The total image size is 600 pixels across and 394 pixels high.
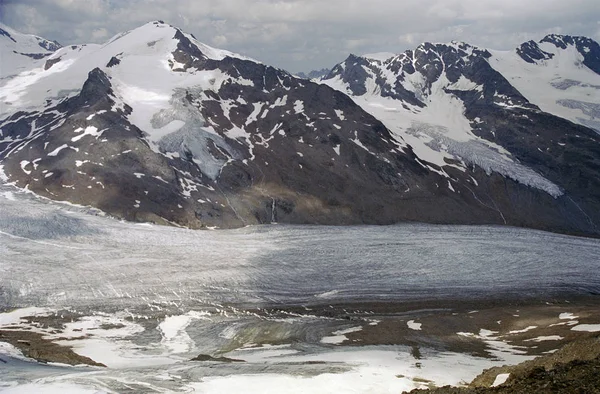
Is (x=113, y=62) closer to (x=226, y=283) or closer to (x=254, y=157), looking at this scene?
(x=254, y=157)

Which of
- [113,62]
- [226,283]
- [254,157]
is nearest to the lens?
[226,283]

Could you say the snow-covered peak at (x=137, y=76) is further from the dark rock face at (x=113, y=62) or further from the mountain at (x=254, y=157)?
the mountain at (x=254, y=157)

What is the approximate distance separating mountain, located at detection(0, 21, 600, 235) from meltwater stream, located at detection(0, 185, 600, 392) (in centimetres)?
908

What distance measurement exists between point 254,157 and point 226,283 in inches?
2450

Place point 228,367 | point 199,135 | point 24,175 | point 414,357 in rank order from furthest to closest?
point 199,135, point 24,175, point 414,357, point 228,367

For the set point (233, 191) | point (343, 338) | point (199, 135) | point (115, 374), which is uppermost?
point (199, 135)

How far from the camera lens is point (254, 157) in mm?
144500

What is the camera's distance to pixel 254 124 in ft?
519

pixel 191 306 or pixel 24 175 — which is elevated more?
pixel 24 175

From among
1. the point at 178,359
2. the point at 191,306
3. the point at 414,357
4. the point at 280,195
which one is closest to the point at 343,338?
the point at 414,357

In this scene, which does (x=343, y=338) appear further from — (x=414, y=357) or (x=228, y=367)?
(x=228, y=367)

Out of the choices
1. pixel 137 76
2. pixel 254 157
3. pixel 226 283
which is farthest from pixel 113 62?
pixel 226 283

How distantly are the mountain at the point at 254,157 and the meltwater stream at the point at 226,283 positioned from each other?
9.08 m

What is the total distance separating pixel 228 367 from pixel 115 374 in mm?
8866
